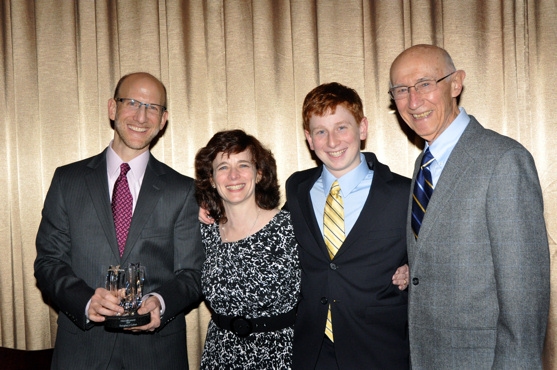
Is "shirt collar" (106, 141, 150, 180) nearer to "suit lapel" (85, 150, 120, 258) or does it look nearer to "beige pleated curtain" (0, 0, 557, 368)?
"suit lapel" (85, 150, 120, 258)

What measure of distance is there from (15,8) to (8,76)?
0.45 metres

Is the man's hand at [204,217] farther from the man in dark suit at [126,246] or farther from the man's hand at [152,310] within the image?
the man's hand at [152,310]

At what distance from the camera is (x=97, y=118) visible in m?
3.37

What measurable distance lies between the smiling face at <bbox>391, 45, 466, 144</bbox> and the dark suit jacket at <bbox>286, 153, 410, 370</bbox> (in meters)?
0.35

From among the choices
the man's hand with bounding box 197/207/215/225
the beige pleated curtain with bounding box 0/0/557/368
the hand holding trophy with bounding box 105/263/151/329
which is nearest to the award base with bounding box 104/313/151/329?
the hand holding trophy with bounding box 105/263/151/329

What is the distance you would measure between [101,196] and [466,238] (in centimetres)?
164

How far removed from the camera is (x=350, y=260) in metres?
2.26

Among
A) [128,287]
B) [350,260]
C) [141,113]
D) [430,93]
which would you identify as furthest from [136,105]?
[430,93]

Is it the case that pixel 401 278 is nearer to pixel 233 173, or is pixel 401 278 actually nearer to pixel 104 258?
pixel 233 173

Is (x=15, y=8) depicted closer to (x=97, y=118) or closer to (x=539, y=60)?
(x=97, y=118)

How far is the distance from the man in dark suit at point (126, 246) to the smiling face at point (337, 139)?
2.41 ft

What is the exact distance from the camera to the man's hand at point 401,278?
7.50 feet

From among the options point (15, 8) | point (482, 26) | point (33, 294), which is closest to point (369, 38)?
point (482, 26)

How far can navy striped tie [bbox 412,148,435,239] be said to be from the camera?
82.7 inches
